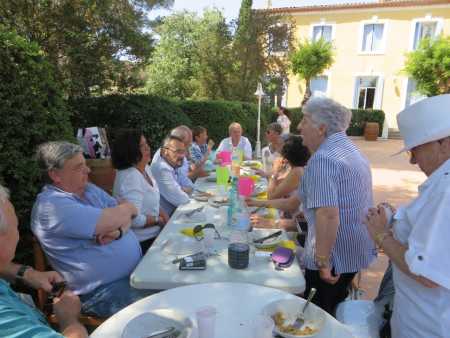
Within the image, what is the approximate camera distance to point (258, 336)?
1.11m

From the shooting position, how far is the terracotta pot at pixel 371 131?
1612 centimetres

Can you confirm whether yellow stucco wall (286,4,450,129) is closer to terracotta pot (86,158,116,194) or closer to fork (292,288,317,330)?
terracotta pot (86,158,116,194)

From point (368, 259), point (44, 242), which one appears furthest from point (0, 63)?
point (368, 259)

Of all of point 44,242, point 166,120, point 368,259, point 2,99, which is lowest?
point 368,259

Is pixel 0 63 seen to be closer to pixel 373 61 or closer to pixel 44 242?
pixel 44 242

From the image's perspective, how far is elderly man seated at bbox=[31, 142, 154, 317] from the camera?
70.4 inches

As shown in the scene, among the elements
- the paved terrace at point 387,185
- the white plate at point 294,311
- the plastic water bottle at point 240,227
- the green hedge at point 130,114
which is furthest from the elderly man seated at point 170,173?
the green hedge at point 130,114

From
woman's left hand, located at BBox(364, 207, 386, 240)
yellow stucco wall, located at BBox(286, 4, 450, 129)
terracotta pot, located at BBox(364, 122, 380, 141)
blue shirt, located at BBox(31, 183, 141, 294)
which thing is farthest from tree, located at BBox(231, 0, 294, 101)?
woman's left hand, located at BBox(364, 207, 386, 240)

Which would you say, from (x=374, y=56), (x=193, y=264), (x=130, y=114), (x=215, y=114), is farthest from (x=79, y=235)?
(x=374, y=56)

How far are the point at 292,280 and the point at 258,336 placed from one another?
530 mm

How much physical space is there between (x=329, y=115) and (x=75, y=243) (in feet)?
5.57

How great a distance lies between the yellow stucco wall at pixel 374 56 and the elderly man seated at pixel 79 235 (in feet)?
58.5

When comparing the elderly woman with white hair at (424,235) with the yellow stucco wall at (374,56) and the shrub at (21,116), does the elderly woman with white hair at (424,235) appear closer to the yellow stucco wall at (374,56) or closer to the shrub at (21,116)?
the shrub at (21,116)

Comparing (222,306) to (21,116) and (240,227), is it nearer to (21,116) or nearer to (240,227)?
(240,227)
